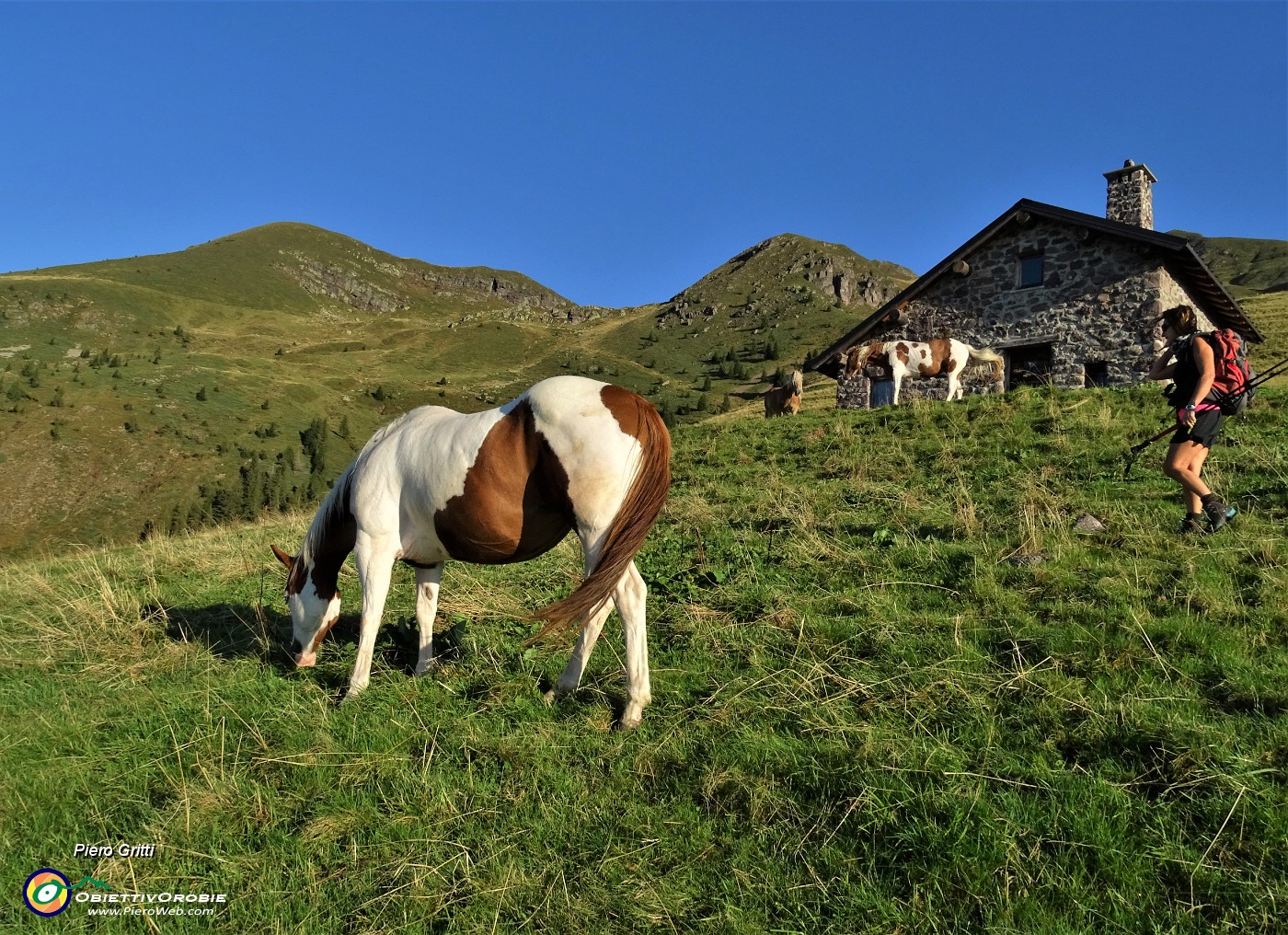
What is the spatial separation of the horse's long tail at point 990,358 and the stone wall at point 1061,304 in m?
0.33

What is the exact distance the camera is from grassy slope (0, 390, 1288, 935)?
269 cm

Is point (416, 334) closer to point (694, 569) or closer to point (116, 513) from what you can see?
point (116, 513)

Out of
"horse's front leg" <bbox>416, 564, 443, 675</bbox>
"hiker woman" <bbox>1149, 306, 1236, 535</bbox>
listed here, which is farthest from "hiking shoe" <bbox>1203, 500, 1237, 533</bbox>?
"horse's front leg" <bbox>416, 564, 443, 675</bbox>

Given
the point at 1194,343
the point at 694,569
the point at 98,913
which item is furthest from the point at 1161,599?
the point at 98,913

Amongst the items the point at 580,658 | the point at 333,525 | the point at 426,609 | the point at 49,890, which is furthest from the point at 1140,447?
the point at 49,890

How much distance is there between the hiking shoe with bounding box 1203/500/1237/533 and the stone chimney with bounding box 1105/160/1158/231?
67.2 ft

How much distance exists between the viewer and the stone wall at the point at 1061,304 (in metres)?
18.5

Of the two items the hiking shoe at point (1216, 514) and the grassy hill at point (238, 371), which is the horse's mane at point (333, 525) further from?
the grassy hill at point (238, 371)

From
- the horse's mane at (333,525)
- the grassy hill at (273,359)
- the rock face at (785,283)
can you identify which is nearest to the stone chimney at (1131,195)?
the grassy hill at (273,359)

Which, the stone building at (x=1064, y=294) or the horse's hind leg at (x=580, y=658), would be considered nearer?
the horse's hind leg at (x=580, y=658)

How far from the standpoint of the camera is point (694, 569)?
262 inches

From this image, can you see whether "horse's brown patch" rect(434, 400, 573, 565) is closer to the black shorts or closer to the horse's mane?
the horse's mane

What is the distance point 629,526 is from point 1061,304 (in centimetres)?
2032

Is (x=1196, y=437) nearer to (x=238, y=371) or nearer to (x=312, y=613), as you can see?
(x=312, y=613)
